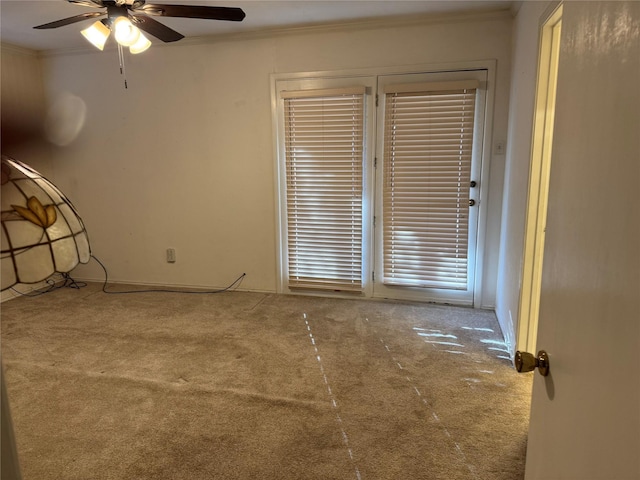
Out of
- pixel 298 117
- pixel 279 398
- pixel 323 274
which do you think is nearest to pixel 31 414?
pixel 279 398

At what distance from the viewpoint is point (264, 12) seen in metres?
3.17

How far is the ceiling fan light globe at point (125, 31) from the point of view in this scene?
7.33ft

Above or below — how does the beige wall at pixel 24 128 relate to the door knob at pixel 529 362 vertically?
above

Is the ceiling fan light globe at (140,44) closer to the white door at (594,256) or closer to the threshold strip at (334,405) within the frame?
the threshold strip at (334,405)

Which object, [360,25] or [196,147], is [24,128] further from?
[196,147]

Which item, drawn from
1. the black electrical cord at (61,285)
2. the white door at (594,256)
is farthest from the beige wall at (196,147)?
the white door at (594,256)

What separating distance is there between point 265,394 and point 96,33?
2253 mm

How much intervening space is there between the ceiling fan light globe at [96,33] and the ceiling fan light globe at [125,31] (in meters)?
0.22

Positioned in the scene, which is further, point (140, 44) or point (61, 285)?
point (61, 285)

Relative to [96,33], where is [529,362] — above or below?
below

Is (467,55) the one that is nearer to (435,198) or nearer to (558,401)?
(435,198)

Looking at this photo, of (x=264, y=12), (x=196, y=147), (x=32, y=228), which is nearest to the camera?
(x=32, y=228)

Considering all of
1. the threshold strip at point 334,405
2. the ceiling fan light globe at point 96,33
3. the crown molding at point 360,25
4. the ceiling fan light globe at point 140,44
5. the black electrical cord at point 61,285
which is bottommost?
the threshold strip at point 334,405

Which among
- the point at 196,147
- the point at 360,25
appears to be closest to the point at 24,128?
the point at 360,25
